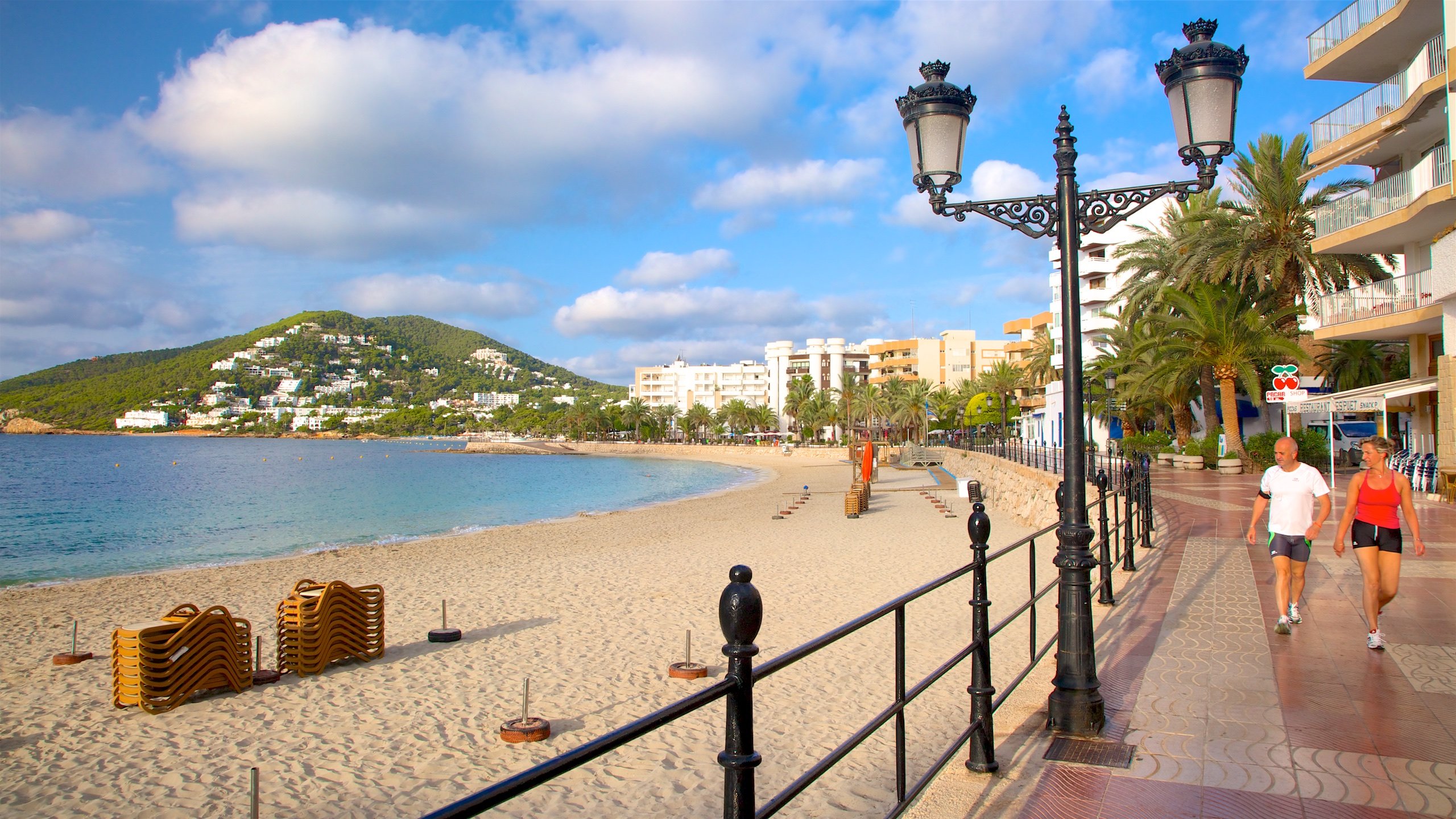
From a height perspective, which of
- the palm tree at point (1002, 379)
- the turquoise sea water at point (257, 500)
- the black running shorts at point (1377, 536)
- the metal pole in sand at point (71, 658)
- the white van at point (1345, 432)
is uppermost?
the palm tree at point (1002, 379)

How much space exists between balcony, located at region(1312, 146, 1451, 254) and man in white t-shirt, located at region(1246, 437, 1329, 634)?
571 inches

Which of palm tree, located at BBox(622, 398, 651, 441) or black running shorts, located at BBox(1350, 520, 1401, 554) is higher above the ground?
palm tree, located at BBox(622, 398, 651, 441)

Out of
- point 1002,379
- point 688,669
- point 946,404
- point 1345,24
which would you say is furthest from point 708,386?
point 688,669

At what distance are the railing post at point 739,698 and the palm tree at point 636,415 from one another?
128 metres

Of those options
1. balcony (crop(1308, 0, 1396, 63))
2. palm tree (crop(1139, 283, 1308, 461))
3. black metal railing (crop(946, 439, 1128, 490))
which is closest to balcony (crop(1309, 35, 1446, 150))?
balcony (crop(1308, 0, 1396, 63))

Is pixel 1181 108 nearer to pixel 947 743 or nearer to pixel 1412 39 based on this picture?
pixel 947 743

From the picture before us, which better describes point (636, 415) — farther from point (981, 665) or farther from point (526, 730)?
point (981, 665)

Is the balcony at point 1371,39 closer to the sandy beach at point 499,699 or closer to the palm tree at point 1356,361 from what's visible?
the sandy beach at point 499,699

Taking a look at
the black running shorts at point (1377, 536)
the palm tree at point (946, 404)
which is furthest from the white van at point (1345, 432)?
the palm tree at point (946, 404)

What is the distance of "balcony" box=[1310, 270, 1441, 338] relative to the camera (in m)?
18.6

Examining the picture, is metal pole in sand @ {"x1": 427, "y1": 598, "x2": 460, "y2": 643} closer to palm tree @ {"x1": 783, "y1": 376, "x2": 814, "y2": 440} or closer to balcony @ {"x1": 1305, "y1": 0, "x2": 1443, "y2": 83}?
balcony @ {"x1": 1305, "y1": 0, "x2": 1443, "y2": 83}

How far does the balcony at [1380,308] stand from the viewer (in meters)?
18.6

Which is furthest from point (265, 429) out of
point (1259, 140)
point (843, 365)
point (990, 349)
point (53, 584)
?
point (1259, 140)

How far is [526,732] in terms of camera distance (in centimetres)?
673
